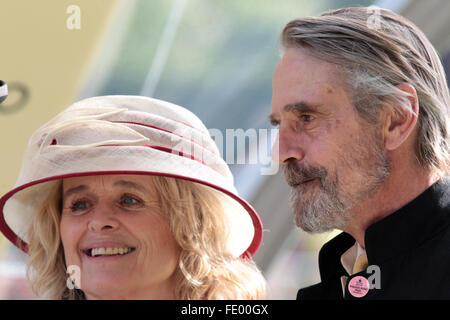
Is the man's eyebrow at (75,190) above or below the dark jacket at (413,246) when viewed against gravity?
above

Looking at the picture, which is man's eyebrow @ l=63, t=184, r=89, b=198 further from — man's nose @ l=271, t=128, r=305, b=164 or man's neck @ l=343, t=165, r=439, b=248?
man's neck @ l=343, t=165, r=439, b=248

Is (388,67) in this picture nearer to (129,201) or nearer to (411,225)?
(411,225)

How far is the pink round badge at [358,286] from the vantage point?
1817 millimetres

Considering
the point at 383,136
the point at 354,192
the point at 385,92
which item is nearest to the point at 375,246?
the point at 354,192

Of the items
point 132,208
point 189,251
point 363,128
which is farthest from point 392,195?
point 132,208

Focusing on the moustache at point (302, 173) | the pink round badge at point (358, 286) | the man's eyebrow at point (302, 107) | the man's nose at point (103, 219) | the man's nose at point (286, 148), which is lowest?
the pink round badge at point (358, 286)

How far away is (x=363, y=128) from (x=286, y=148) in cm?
→ 26

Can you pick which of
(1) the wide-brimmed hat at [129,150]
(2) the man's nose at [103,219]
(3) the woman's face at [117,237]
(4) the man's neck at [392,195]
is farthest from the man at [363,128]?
(2) the man's nose at [103,219]

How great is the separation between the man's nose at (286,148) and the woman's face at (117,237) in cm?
43

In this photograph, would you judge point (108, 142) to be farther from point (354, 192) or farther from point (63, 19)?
point (63, 19)

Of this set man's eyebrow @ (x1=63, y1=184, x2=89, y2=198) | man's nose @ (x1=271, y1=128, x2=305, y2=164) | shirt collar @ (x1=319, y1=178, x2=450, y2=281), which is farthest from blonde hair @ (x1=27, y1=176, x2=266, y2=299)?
shirt collar @ (x1=319, y1=178, x2=450, y2=281)

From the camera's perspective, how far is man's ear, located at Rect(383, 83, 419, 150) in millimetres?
1967

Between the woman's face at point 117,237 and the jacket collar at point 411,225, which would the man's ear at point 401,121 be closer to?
the jacket collar at point 411,225
